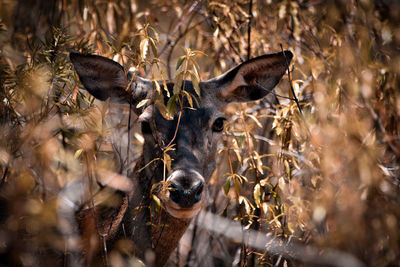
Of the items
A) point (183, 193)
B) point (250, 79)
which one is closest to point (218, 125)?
point (250, 79)

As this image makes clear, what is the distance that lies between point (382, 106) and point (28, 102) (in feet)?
11.9

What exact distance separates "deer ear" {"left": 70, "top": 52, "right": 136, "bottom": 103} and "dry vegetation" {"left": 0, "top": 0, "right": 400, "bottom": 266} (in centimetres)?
19

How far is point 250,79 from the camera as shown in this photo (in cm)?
445

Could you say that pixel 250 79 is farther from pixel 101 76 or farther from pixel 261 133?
Result: pixel 101 76

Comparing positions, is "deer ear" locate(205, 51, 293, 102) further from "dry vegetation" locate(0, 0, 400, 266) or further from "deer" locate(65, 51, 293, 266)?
"dry vegetation" locate(0, 0, 400, 266)

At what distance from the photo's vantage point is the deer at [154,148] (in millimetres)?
3668

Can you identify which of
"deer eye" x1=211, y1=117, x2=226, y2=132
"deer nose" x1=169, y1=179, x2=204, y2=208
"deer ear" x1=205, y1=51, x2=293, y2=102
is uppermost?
"deer ear" x1=205, y1=51, x2=293, y2=102

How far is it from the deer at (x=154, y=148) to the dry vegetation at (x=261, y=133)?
24 cm

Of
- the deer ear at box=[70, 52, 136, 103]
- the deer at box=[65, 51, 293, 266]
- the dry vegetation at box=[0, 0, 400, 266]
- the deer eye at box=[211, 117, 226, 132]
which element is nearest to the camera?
the dry vegetation at box=[0, 0, 400, 266]

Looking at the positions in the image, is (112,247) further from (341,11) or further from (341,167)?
(341,11)

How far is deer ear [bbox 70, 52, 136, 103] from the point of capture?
379cm

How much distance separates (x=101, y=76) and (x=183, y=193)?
5.93ft

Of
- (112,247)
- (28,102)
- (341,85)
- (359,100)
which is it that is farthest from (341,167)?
(28,102)

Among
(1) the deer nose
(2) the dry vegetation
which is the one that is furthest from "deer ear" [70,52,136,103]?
(1) the deer nose
